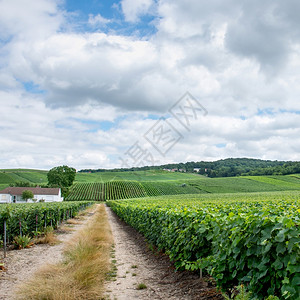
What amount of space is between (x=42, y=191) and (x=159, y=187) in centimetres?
3379

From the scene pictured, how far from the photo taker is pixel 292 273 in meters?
3.31

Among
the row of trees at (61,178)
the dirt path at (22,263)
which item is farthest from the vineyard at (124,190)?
the dirt path at (22,263)

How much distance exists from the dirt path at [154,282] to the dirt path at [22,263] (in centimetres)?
236

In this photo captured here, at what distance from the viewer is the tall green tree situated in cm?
9244

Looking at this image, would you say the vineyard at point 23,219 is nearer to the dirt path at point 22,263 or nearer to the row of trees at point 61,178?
the dirt path at point 22,263

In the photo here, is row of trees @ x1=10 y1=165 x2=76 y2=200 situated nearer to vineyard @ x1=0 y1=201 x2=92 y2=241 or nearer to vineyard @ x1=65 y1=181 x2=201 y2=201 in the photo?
vineyard @ x1=65 y1=181 x2=201 y2=201

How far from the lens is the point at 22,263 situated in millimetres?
9992

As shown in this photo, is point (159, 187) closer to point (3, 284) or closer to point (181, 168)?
point (181, 168)

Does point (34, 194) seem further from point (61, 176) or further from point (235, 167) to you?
point (235, 167)

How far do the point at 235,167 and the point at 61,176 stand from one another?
8307 centimetres

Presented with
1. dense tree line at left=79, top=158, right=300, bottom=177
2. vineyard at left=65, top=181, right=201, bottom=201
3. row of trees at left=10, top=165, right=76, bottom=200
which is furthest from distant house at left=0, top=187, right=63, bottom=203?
dense tree line at left=79, top=158, right=300, bottom=177

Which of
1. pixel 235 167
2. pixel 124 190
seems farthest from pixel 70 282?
pixel 235 167

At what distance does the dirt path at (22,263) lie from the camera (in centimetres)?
723

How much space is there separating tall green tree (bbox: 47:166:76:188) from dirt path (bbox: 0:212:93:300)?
269 ft
